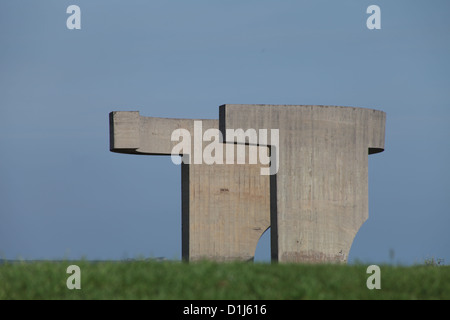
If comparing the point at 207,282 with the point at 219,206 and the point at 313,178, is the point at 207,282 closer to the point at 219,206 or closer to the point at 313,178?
the point at 313,178

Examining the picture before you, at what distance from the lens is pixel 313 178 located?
16672mm

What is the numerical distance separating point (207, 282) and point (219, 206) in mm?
10306

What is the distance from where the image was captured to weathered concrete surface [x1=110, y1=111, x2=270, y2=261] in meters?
20.3

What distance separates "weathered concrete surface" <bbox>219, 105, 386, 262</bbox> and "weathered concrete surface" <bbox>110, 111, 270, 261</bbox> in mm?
4043

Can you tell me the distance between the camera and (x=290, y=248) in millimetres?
16422

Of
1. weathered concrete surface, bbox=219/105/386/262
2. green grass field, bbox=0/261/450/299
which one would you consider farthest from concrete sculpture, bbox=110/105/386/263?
green grass field, bbox=0/261/450/299

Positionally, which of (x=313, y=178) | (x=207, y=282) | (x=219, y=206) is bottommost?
(x=207, y=282)

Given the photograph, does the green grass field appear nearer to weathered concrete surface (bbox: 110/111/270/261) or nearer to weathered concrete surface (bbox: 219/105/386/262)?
weathered concrete surface (bbox: 219/105/386/262)

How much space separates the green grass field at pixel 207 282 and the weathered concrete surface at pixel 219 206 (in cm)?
868

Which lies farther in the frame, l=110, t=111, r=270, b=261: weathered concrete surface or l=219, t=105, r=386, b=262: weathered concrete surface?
l=110, t=111, r=270, b=261: weathered concrete surface

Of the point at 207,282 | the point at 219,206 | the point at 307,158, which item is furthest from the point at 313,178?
the point at 207,282

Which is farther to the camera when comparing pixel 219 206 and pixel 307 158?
pixel 219 206

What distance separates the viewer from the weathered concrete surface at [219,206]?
20266 millimetres

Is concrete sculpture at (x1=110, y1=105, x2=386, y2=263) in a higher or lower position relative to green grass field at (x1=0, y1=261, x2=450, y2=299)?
higher
